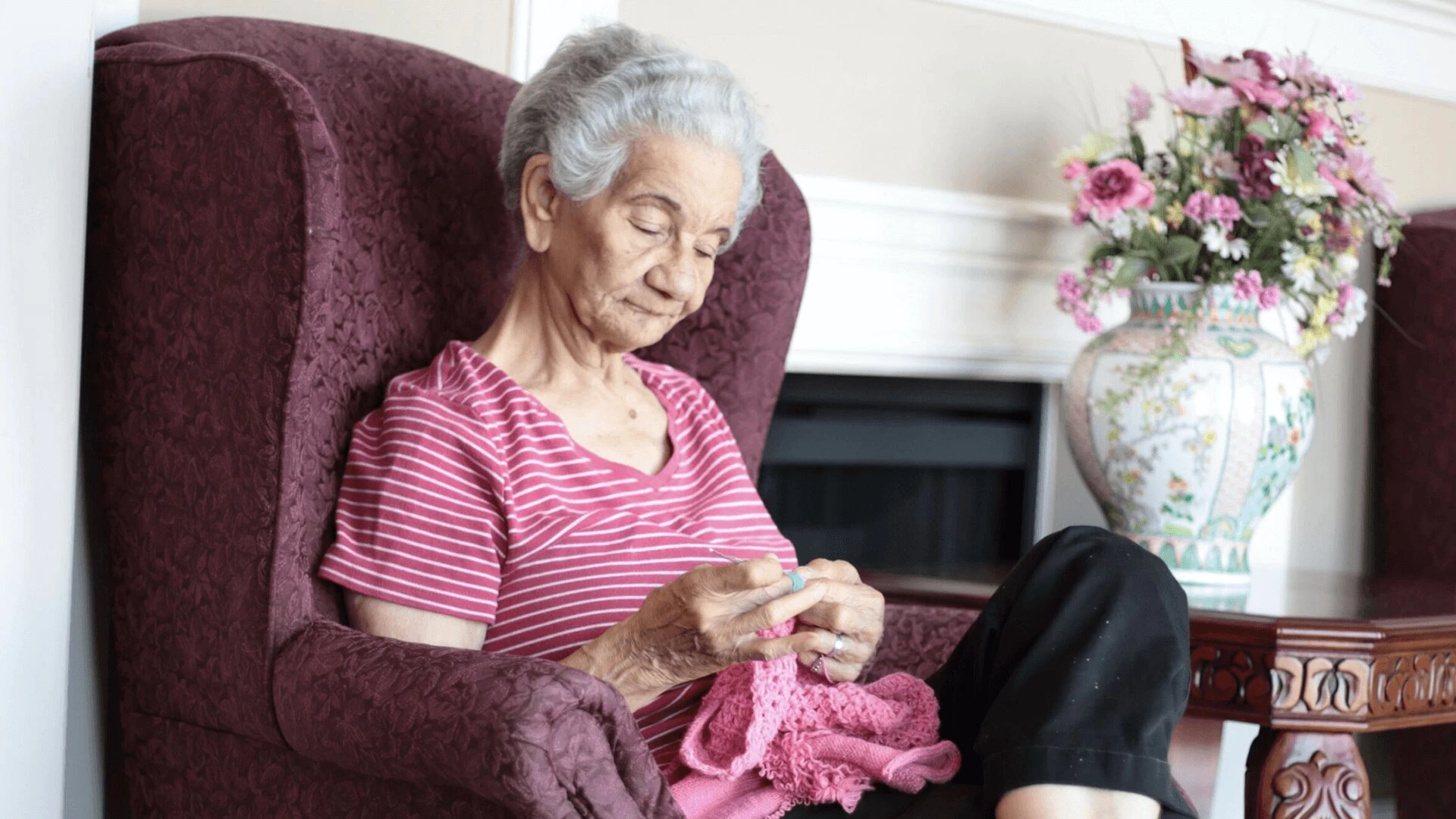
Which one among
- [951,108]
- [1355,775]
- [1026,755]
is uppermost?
[951,108]

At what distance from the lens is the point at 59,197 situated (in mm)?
1294

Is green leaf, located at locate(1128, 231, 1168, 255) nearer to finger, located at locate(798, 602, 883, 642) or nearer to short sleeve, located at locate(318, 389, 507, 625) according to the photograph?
finger, located at locate(798, 602, 883, 642)

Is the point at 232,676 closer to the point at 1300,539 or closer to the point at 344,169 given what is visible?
the point at 344,169

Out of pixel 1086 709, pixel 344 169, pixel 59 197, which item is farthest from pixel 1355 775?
pixel 59 197

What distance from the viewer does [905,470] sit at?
95.7 inches

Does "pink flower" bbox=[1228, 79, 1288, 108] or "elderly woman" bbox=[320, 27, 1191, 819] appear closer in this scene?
"elderly woman" bbox=[320, 27, 1191, 819]

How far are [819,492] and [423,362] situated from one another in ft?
3.08

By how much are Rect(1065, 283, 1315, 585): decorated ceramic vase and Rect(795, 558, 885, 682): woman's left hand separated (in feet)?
2.36

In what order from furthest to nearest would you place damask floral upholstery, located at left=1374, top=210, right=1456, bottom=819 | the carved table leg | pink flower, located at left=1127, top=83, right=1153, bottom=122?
damask floral upholstery, located at left=1374, top=210, right=1456, bottom=819 → pink flower, located at left=1127, top=83, right=1153, bottom=122 → the carved table leg

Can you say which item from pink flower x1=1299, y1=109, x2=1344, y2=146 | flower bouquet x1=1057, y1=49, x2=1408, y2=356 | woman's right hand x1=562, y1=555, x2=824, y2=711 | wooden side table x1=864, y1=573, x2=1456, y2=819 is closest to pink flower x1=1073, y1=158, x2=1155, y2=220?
flower bouquet x1=1057, y1=49, x2=1408, y2=356

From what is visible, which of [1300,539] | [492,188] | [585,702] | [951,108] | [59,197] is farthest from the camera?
[1300,539]

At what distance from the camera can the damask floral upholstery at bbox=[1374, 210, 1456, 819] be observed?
2541mm

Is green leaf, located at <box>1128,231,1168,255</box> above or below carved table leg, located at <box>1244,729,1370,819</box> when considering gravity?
above

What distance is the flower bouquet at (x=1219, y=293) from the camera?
1910mm
